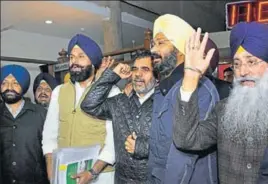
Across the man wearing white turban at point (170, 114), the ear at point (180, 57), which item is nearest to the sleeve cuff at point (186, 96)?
the man wearing white turban at point (170, 114)

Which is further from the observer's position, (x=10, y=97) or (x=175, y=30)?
(x=10, y=97)

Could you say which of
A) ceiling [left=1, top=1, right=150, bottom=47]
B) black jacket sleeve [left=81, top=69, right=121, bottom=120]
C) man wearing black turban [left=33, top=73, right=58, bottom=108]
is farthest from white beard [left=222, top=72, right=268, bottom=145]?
ceiling [left=1, top=1, right=150, bottom=47]

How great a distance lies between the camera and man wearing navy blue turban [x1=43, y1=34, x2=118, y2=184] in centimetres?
231

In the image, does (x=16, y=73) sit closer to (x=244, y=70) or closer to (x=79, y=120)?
(x=79, y=120)

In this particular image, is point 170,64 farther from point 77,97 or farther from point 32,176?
point 32,176

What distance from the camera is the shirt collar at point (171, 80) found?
187cm

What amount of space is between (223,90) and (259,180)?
71cm

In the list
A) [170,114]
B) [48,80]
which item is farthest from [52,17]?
[170,114]

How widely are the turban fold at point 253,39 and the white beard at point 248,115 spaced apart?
0.09 metres

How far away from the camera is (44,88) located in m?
3.44

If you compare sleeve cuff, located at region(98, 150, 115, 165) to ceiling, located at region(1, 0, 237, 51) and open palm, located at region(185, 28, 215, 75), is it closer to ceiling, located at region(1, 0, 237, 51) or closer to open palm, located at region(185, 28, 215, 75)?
open palm, located at region(185, 28, 215, 75)

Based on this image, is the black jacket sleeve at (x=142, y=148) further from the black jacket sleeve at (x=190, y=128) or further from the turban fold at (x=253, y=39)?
the turban fold at (x=253, y=39)

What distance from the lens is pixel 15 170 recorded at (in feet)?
8.68

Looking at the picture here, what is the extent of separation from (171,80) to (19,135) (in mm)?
1268
